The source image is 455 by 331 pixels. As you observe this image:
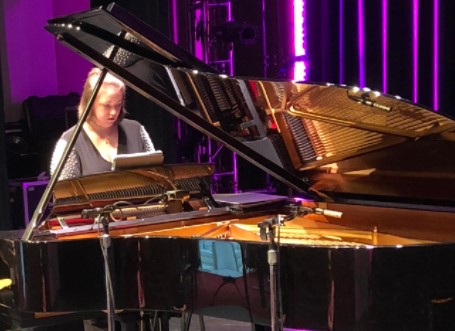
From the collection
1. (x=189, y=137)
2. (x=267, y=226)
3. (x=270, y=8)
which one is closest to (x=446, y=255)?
(x=267, y=226)

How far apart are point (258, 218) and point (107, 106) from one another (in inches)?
33.6

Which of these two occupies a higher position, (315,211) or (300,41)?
(300,41)

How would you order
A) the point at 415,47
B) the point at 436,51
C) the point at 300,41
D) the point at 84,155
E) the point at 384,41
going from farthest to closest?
the point at 300,41 < the point at 384,41 < the point at 415,47 < the point at 436,51 < the point at 84,155

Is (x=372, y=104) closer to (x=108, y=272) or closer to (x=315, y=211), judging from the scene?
(x=315, y=211)

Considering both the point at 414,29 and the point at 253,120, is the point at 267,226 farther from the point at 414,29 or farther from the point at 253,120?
the point at 414,29

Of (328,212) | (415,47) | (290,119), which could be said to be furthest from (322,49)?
(328,212)

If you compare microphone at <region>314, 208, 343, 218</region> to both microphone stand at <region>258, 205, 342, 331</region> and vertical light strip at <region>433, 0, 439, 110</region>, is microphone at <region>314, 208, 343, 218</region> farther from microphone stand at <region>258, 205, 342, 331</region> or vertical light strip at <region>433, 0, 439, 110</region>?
vertical light strip at <region>433, 0, 439, 110</region>

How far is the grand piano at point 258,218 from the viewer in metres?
2.45

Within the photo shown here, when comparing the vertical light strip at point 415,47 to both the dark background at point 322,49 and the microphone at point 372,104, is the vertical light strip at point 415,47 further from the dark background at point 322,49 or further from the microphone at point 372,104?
the microphone at point 372,104

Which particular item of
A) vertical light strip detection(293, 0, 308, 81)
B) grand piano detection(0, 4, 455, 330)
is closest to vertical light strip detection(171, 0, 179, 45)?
vertical light strip detection(293, 0, 308, 81)

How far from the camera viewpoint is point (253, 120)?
313 centimetres

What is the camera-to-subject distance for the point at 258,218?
3.42 m

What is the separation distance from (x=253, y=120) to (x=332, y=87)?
2.09 feet

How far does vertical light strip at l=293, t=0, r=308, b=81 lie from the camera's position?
23.1 ft
